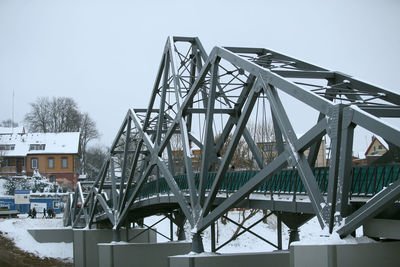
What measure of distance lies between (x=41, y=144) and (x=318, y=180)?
362 feet

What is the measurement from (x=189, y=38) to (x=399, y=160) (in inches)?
878

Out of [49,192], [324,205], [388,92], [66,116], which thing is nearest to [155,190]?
[388,92]

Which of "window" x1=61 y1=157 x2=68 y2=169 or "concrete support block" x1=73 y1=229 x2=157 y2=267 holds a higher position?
"window" x1=61 y1=157 x2=68 y2=169

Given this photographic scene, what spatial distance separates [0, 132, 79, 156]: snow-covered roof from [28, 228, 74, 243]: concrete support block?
51.2m

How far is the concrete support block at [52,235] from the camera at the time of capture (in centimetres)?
8106

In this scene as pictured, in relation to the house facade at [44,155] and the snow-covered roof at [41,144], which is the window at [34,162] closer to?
the house facade at [44,155]

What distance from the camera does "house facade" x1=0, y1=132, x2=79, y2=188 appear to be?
13350 cm

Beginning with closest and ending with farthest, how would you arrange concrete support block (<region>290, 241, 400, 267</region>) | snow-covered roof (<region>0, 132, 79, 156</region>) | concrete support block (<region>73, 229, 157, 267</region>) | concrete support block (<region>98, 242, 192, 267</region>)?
concrete support block (<region>290, 241, 400, 267</region>)
concrete support block (<region>98, 242, 192, 267</region>)
concrete support block (<region>73, 229, 157, 267</region>)
snow-covered roof (<region>0, 132, 79, 156</region>)

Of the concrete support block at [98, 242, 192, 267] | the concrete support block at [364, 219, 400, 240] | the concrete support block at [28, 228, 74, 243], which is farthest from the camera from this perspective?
the concrete support block at [28, 228, 74, 243]

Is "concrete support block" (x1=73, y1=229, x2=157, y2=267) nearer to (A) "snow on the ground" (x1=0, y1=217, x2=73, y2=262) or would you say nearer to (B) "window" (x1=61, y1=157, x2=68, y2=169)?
(A) "snow on the ground" (x1=0, y1=217, x2=73, y2=262)

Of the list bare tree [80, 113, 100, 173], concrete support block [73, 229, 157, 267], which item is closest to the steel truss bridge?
concrete support block [73, 229, 157, 267]

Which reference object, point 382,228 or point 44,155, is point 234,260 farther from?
point 44,155

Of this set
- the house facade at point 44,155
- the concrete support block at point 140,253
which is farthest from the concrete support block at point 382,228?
the house facade at point 44,155

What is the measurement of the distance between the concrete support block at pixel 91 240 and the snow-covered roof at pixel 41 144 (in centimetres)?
6336
